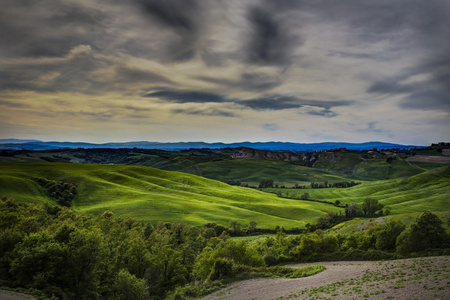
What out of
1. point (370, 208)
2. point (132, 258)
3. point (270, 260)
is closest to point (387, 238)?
point (270, 260)

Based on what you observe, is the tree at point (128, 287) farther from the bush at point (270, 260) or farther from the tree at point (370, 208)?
the tree at point (370, 208)

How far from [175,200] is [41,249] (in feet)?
316

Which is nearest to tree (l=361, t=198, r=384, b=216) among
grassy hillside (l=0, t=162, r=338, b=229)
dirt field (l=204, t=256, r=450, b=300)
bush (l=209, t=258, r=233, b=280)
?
grassy hillside (l=0, t=162, r=338, b=229)

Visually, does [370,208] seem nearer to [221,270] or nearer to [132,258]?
[221,270]

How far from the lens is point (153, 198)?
13138 cm

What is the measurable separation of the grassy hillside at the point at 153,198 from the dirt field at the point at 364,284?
6967cm

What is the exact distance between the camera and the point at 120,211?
4429 inches

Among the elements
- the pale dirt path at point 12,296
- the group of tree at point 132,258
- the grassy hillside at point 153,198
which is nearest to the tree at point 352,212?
the grassy hillside at point 153,198

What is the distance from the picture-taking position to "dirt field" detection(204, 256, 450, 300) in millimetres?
26750

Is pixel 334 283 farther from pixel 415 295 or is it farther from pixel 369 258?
pixel 369 258

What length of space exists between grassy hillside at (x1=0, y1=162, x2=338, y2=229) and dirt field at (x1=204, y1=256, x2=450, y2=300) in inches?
2743

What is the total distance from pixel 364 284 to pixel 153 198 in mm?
112643

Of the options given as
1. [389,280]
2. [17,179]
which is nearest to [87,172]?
[17,179]

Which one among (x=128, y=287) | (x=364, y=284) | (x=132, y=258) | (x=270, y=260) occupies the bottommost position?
(x=270, y=260)
